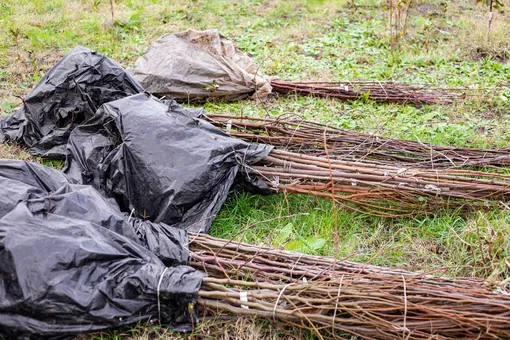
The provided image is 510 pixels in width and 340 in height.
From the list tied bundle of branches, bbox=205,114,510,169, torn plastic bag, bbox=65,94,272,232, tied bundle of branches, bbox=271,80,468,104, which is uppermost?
torn plastic bag, bbox=65,94,272,232

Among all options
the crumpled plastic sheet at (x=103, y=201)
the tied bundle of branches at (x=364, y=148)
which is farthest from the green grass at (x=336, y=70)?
the tied bundle of branches at (x=364, y=148)


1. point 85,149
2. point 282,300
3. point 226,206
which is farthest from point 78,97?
point 282,300

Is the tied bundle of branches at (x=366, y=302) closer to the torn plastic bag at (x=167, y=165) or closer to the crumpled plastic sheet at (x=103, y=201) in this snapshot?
the crumpled plastic sheet at (x=103, y=201)

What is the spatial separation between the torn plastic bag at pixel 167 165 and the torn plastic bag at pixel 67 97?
47cm

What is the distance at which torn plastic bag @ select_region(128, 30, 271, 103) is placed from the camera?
482cm

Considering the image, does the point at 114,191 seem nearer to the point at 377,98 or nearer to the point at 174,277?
the point at 174,277

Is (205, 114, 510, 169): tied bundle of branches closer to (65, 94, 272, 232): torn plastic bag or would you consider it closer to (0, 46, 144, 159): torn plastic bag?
(65, 94, 272, 232): torn plastic bag

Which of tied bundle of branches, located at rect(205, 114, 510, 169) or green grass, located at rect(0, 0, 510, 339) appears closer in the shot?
green grass, located at rect(0, 0, 510, 339)

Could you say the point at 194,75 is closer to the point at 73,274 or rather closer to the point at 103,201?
the point at 103,201

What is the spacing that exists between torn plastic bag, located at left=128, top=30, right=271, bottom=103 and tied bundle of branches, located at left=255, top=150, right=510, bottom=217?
1.72 metres

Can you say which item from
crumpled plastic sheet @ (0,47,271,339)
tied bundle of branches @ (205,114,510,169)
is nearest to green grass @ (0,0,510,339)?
crumpled plastic sheet @ (0,47,271,339)

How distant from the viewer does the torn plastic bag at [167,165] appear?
118 inches

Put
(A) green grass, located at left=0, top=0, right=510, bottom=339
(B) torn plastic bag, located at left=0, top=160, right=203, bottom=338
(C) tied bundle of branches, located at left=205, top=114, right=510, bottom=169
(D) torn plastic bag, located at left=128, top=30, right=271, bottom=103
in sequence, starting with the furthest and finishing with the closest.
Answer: (D) torn plastic bag, located at left=128, top=30, right=271, bottom=103 < (C) tied bundle of branches, located at left=205, top=114, right=510, bottom=169 < (A) green grass, located at left=0, top=0, right=510, bottom=339 < (B) torn plastic bag, located at left=0, top=160, right=203, bottom=338

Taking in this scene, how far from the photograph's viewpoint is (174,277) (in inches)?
90.7
